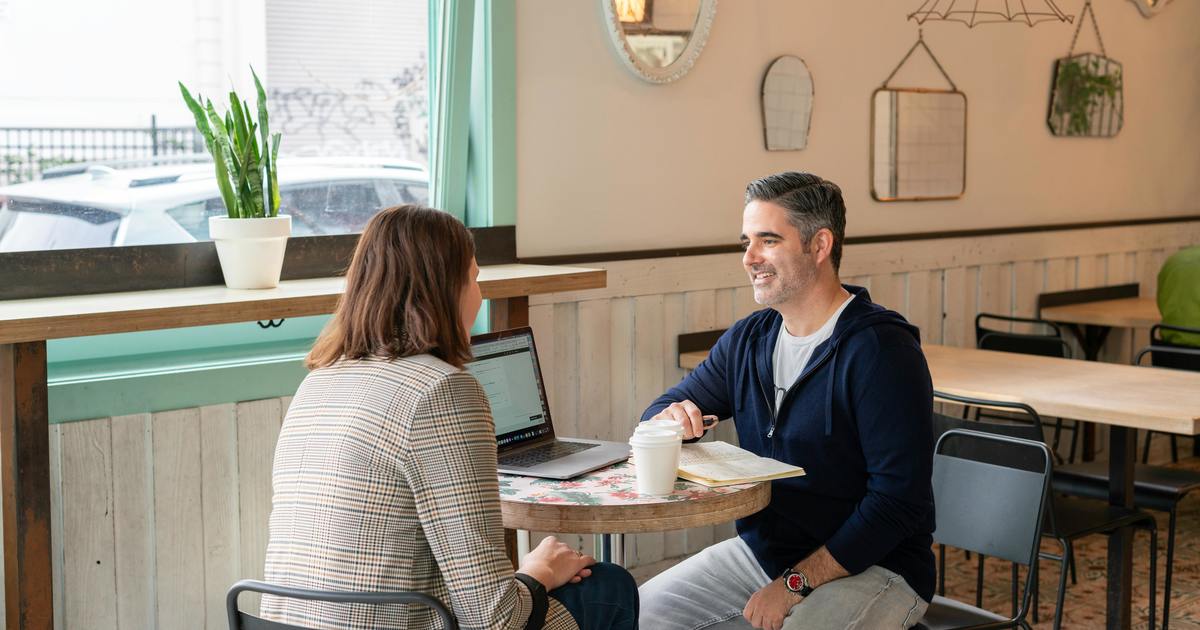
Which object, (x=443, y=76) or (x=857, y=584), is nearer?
(x=857, y=584)

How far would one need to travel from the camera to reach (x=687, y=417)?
2.66 metres

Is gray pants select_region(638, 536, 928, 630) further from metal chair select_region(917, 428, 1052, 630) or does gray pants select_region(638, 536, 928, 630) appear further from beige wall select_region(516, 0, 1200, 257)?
beige wall select_region(516, 0, 1200, 257)

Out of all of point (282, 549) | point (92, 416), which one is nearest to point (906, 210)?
point (92, 416)

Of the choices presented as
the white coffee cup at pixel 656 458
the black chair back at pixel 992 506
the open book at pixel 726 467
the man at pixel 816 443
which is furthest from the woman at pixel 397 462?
the black chair back at pixel 992 506

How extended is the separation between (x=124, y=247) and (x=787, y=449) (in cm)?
167

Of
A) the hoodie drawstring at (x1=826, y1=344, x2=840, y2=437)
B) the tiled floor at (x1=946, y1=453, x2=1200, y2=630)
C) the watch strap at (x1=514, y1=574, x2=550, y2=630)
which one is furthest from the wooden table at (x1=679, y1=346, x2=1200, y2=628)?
the watch strap at (x1=514, y1=574, x2=550, y2=630)

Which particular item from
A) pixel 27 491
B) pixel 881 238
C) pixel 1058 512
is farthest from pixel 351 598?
pixel 881 238

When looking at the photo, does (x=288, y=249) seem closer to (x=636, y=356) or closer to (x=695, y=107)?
(x=636, y=356)

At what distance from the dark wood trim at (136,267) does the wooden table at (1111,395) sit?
1.31m

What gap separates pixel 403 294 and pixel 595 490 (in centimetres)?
58

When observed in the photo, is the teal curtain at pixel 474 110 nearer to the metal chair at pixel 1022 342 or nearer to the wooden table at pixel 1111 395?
the wooden table at pixel 1111 395

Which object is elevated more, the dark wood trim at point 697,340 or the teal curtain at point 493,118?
the teal curtain at point 493,118

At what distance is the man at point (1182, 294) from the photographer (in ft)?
15.6

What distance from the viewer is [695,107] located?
4145 millimetres
